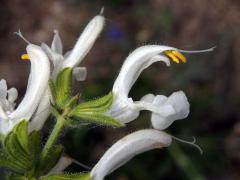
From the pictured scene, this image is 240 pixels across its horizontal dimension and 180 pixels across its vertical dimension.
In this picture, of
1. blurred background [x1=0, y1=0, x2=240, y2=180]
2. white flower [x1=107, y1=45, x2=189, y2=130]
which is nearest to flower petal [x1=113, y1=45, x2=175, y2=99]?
white flower [x1=107, y1=45, x2=189, y2=130]

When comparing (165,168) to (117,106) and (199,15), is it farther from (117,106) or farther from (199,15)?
(117,106)

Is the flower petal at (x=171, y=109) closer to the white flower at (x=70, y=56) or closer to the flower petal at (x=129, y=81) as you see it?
the flower petal at (x=129, y=81)

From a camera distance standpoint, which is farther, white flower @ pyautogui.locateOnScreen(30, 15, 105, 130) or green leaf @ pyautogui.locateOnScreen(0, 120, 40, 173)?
white flower @ pyautogui.locateOnScreen(30, 15, 105, 130)

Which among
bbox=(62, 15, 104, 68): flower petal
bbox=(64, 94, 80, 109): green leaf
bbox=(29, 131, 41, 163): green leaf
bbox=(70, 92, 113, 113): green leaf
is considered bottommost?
bbox=(29, 131, 41, 163): green leaf

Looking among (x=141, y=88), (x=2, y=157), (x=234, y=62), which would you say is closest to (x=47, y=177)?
(x=2, y=157)

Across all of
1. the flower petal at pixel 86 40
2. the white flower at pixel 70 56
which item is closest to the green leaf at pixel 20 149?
the white flower at pixel 70 56

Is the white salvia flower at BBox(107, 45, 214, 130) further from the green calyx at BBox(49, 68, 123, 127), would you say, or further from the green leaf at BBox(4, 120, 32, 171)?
the green leaf at BBox(4, 120, 32, 171)

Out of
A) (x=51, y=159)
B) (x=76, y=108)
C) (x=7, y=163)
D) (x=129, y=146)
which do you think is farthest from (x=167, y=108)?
(x=7, y=163)
